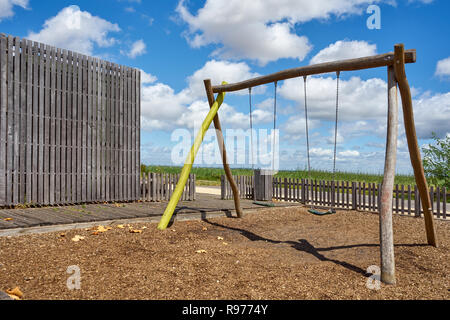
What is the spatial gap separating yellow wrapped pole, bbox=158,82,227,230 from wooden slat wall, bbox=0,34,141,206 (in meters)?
3.57

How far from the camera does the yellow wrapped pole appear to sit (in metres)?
6.89

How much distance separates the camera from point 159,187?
10891 millimetres

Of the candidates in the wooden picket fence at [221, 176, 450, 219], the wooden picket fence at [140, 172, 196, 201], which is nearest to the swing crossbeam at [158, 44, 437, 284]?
the wooden picket fence at [140, 172, 196, 201]

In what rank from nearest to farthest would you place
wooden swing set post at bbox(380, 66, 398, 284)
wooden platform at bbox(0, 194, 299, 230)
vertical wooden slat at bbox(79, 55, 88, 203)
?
wooden swing set post at bbox(380, 66, 398, 284), wooden platform at bbox(0, 194, 299, 230), vertical wooden slat at bbox(79, 55, 88, 203)

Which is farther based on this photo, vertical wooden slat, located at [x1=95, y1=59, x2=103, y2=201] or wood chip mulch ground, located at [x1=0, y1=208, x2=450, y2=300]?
vertical wooden slat, located at [x1=95, y1=59, x2=103, y2=201]

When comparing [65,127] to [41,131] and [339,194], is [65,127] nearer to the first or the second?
[41,131]

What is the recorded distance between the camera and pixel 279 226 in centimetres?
799

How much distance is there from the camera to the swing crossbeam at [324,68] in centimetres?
500

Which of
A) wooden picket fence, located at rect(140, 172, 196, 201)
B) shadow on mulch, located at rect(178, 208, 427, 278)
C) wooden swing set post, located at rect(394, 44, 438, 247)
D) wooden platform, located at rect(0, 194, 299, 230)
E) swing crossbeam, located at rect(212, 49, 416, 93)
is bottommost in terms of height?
shadow on mulch, located at rect(178, 208, 427, 278)

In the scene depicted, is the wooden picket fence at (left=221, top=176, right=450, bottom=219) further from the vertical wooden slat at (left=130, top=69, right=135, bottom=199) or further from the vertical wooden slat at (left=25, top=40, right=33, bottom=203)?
the vertical wooden slat at (left=25, top=40, right=33, bottom=203)

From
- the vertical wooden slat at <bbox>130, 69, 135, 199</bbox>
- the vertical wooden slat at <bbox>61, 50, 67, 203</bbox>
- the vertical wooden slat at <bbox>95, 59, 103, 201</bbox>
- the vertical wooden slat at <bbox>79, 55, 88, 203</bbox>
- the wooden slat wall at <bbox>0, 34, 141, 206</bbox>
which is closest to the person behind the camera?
the wooden slat wall at <bbox>0, 34, 141, 206</bbox>

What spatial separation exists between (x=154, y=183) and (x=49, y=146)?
3.20 meters

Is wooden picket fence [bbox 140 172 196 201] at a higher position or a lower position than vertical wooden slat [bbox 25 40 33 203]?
lower
